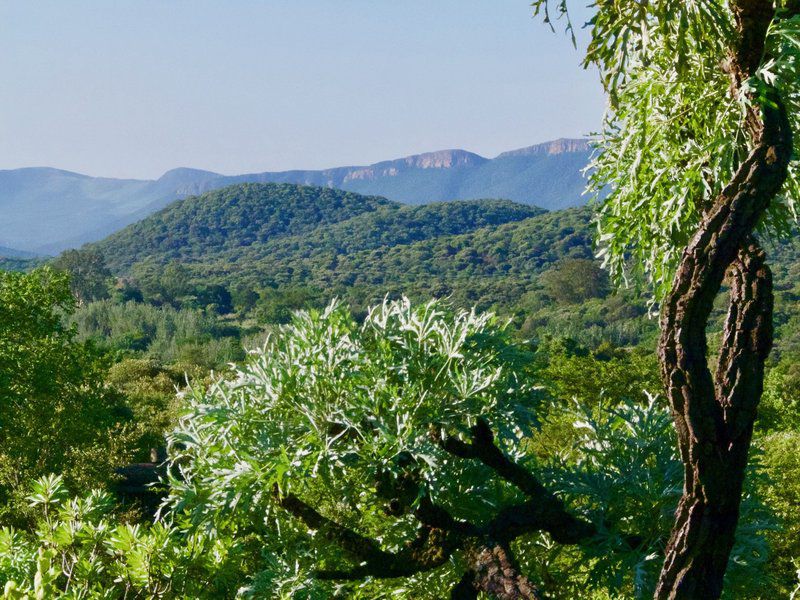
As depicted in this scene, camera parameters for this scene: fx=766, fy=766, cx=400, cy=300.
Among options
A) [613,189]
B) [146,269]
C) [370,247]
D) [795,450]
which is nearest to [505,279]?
[370,247]

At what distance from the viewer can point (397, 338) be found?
453cm

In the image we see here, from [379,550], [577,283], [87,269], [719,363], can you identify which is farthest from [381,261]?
[719,363]

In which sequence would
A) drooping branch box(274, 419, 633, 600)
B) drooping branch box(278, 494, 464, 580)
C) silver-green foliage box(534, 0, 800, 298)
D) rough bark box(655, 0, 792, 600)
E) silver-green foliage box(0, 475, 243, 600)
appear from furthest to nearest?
drooping branch box(278, 494, 464, 580) → drooping branch box(274, 419, 633, 600) → silver-green foliage box(0, 475, 243, 600) → silver-green foliage box(534, 0, 800, 298) → rough bark box(655, 0, 792, 600)

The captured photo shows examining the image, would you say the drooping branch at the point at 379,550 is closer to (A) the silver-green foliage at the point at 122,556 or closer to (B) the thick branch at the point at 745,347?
(A) the silver-green foliage at the point at 122,556

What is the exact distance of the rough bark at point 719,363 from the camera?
285 centimetres

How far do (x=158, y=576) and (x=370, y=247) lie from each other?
162m

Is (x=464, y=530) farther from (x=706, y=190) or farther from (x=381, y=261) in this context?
(x=381, y=261)

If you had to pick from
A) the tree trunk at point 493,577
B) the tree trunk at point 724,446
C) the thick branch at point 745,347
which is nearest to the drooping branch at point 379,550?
the tree trunk at point 493,577

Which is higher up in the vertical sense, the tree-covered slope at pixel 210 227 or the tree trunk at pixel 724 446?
the tree-covered slope at pixel 210 227

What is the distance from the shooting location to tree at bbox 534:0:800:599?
287 centimetres

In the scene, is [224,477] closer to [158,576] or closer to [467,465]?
[158,576]

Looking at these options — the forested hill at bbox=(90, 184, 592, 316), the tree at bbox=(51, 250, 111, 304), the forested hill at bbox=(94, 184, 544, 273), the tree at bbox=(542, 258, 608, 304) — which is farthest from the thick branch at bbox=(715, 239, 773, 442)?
the forested hill at bbox=(94, 184, 544, 273)

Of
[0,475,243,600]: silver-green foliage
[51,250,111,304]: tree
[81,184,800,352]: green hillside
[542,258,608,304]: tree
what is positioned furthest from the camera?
[542,258,608,304]: tree

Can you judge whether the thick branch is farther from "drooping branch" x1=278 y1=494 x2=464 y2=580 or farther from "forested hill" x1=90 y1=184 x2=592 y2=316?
"forested hill" x1=90 y1=184 x2=592 y2=316
